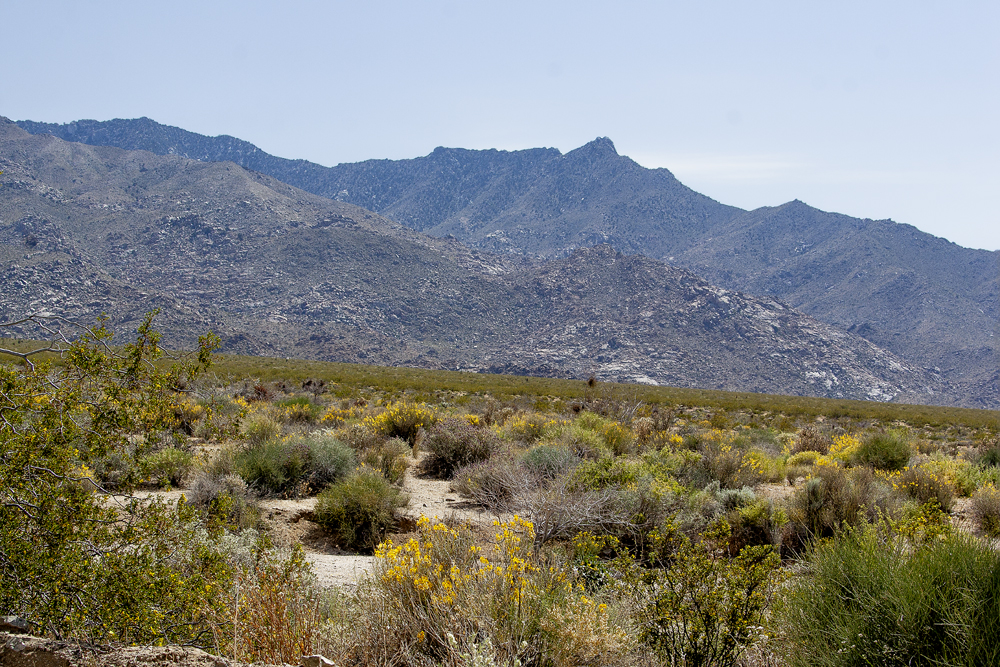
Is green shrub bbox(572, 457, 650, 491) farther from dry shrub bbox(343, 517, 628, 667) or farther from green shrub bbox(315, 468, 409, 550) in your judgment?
dry shrub bbox(343, 517, 628, 667)

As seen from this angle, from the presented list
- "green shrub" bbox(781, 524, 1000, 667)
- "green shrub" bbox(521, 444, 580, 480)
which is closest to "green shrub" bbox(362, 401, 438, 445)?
"green shrub" bbox(521, 444, 580, 480)

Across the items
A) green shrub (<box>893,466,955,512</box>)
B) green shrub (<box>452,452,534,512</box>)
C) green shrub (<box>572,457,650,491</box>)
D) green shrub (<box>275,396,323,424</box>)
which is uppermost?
green shrub (<box>893,466,955,512</box>)

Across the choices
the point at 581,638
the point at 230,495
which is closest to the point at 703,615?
the point at 581,638

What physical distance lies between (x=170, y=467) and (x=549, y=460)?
6086 millimetres

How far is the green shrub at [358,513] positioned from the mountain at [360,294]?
6875cm

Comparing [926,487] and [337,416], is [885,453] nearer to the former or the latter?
[926,487]

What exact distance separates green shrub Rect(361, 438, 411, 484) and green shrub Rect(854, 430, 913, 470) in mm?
8902

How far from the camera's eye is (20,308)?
213 feet

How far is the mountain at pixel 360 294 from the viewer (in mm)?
81188

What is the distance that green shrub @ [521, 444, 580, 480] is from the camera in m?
9.31

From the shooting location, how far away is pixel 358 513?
8188 millimetres

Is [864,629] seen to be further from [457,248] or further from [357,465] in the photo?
[457,248]

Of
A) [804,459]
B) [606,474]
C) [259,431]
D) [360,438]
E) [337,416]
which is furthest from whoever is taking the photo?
[337,416]

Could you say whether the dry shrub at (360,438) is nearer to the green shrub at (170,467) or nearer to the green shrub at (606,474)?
the green shrub at (170,467)
